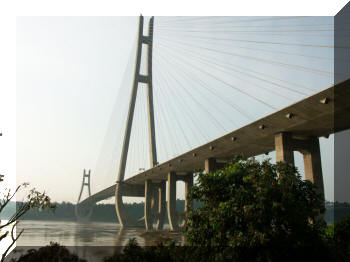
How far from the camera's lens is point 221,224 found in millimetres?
8273

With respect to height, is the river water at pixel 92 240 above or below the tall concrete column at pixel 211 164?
below

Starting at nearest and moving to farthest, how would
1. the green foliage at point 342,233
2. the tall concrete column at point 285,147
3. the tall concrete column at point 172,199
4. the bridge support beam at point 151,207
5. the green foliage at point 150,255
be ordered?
the green foliage at point 150,255
the green foliage at point 342,233
the tall concrete column at point 285,147
the tall concrete column at point 172,199
the bridge support beam at point 151,207

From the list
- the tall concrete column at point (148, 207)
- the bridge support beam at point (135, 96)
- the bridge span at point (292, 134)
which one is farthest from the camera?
the tall concrete column at point (148, 207)

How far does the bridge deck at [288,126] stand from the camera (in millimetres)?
15211

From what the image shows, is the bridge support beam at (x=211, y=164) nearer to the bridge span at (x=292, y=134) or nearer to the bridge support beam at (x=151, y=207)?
the bridge span at (x=292, y=134)

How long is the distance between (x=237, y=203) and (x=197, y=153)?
21.0 m

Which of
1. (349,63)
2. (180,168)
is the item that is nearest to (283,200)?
(349,63)

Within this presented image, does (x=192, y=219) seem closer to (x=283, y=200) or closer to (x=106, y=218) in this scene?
(x=283, y=200)

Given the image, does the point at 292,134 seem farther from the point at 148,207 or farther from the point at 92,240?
the point at 148,207

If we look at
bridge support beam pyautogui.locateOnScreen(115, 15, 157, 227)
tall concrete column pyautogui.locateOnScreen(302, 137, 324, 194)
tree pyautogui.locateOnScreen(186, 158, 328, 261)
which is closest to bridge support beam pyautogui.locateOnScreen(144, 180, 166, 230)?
bridge support beam pyautogui.locateOnScreen(115, 15, 157, 227)

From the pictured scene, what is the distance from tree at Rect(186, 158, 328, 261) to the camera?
7.85 meters

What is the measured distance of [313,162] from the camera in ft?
69.8

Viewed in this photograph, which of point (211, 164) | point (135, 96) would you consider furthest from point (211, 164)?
point (135, 96)

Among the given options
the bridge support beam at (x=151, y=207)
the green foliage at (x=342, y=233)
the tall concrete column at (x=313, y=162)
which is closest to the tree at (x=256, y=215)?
the green foliage at (x=342, y=233)
